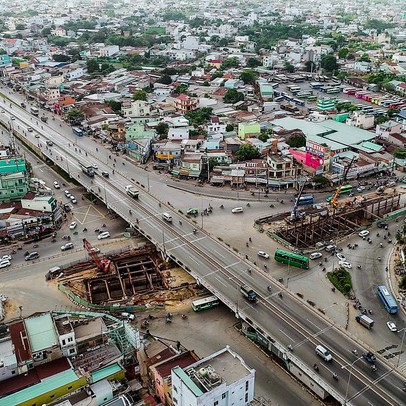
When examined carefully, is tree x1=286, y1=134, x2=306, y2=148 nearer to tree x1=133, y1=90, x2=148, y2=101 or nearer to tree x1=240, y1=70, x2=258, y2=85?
tree x1=133, y1=90, x2=148, y2=101

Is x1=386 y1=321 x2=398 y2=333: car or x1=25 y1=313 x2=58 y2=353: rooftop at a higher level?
x1=25 y1=313 x2=58 y2=353: rooftop

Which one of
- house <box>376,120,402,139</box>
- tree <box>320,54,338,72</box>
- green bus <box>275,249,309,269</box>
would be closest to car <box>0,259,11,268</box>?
green bus <box>275,249,309,269</box>

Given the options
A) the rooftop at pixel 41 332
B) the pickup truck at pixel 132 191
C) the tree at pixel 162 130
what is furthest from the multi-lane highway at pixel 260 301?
the tree at pixel 162 130

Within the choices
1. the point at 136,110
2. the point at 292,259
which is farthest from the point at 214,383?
the point at 136,110

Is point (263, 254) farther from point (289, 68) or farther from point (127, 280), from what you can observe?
point (289, 68)

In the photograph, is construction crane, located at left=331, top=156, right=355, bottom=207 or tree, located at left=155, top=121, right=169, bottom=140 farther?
tree, located at left=155, top=121, right=169, bottom=140

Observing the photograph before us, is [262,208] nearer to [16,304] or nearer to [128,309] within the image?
[128,309]

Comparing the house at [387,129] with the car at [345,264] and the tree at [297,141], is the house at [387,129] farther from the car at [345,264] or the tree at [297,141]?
the car at [345,264]
